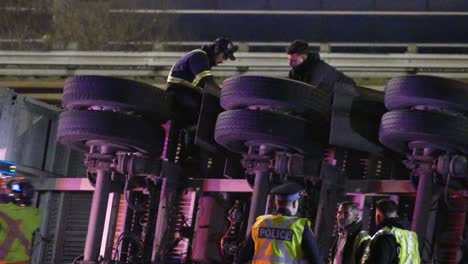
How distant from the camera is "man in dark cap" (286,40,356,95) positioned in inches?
309

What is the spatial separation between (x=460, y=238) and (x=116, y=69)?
473 centimetres

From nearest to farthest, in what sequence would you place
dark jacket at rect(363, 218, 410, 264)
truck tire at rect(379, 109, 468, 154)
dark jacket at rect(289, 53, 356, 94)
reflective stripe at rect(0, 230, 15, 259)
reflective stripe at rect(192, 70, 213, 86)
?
dark jacket at rect(363, 218, 410, 264) < truck tire at rect(379, 109, 468, 154) < dark jacket at rect(289, 53, 356, 94) < reflective stripe at rect(192, 70, 213, 86) < reflective stripe at rect(0, 230, 15, 259)

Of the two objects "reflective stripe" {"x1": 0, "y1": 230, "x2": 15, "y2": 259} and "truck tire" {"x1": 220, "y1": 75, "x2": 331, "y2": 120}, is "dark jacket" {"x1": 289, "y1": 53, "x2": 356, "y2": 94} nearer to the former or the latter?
"truck tire" {"x1": 220, "y1": 75, "x2": 331, "y2": 120}

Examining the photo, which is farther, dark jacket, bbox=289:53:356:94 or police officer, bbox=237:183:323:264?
dark jacket, bbox=289:53:356:94

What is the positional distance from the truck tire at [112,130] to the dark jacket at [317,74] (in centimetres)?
121

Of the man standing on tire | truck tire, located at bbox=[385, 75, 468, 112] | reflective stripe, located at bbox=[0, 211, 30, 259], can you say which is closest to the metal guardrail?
truck tire, located at bbox=[385, 75, 468, 112]

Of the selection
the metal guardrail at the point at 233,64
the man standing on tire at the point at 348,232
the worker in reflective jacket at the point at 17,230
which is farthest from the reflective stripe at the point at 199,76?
the man standing on tire at the point at 348,232

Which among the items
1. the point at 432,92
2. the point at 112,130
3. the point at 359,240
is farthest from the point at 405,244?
the point at 112,130

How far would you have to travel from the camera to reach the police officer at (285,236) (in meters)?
5.95

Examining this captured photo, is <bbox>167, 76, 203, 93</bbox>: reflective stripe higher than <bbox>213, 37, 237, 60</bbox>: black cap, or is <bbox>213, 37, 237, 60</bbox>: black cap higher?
<bbox>213, 37, 237, 60</bbox>: black cap

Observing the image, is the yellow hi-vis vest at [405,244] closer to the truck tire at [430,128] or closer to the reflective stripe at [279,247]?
the reflective stripe at [279,247]

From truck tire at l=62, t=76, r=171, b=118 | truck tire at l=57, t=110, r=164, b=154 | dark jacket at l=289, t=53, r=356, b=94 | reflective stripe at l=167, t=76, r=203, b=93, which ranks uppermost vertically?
dark jacket at l=289, t=53, r=356, b=94

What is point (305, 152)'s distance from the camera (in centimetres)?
738

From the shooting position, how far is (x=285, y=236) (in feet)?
19.6
